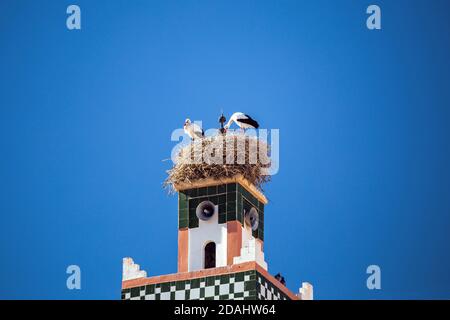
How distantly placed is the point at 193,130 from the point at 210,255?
4.43m

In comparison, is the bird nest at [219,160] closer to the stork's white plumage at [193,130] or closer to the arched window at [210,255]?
the stork's white plumage at [193,130]

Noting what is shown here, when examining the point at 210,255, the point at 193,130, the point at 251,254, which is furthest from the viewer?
the point at 193,130

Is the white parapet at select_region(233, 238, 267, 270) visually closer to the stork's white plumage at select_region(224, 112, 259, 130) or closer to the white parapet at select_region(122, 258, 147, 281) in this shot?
the white parapet at select_region(122, 258, 147, 281)

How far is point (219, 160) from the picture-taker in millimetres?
60656

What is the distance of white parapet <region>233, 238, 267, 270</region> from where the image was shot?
2288 inches

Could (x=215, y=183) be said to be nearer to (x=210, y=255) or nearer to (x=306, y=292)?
(x=210, y=255)

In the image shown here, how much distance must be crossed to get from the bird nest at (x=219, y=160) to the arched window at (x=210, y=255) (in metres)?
2.07

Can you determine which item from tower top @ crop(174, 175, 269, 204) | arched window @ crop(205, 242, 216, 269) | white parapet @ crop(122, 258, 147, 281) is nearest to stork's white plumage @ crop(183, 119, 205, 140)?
tower top @ crop(174, 175, 269, 204)

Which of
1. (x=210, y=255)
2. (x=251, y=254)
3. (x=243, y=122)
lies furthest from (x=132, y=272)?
(x=243, y=122)

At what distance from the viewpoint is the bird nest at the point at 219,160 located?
60688 mm

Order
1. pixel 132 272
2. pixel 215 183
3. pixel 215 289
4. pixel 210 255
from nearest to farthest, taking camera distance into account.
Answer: pixel 215 289
pixel 132 272
pixel 210 255
pixel 215 183

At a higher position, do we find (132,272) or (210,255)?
(210,255)
